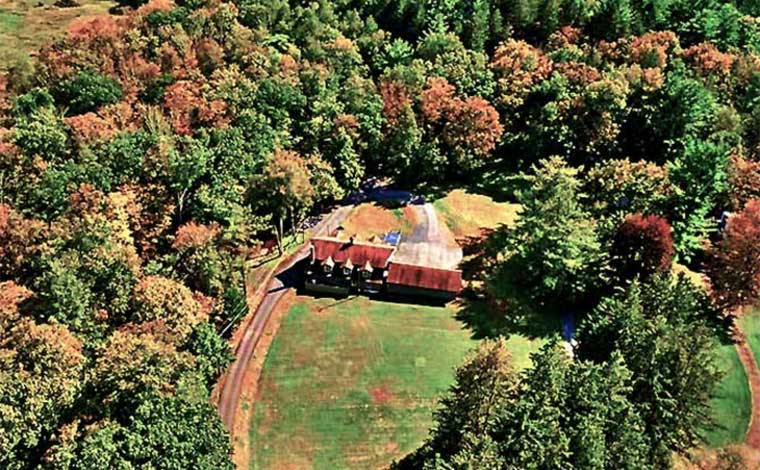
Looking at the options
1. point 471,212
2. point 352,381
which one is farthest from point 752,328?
point 352,381

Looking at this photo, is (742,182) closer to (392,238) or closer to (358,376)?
(392,238)

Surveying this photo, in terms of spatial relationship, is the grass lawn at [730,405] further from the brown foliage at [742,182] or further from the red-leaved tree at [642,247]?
the brown foliage at [742,182]

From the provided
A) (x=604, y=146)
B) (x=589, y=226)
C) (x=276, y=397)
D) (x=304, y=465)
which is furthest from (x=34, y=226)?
(x=604, y=146)

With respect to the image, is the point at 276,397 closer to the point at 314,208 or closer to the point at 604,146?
the point at 314,208

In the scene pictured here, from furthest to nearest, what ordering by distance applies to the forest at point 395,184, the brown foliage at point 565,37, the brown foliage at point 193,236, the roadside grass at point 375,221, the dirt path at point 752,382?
1. the brown foliage at point 565,37
2. the roadside grass at point 375,221
3. the brown foliage at point 193,236
4. the dirt path at point 752,382
5. the forest at point 395,184

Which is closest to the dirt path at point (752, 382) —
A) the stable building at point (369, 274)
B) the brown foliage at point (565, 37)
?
the stable building at point (369, 274)

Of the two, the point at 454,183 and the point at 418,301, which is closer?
the point at 418,301
